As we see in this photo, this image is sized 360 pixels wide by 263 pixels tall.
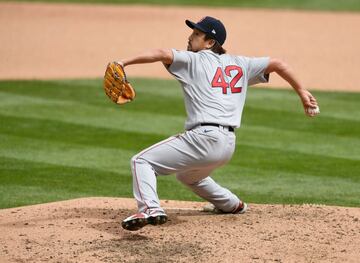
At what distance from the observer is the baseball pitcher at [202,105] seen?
6.69m

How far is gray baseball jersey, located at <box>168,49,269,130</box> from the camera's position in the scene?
681cm

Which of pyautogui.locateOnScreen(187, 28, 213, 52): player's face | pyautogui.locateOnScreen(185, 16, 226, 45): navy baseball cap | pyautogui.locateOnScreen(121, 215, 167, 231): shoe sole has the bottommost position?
pyautogui.locateOnScreen(121, 215, 167, 231): shoe sole

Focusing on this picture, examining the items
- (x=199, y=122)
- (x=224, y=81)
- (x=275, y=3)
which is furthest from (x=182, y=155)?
(x=275, y=3)

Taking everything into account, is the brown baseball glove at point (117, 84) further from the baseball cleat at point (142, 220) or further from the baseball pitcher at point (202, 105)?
the baseball cleat at point (142, 220)

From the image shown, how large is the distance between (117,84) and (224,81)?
860 millimetres

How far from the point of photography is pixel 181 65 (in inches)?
267

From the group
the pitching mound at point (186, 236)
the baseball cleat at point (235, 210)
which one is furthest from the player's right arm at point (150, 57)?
the baseball cleat at point (235, 210)

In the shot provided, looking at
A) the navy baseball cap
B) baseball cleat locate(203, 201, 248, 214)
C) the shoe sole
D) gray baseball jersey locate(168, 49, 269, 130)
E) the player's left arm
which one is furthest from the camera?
baseball cleat locate(203, 201, 248, 214)

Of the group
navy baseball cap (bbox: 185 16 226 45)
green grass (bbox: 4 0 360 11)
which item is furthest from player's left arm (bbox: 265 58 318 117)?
green grass (bbox: 4 0 360 11)

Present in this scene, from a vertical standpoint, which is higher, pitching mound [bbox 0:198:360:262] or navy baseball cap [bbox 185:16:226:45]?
navy baseball cap [bbox 185:16:226:45]

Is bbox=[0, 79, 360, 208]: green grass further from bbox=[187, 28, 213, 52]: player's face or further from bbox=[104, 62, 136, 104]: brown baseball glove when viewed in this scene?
bbox=[104, 62, 136, 104]: brown baseball glove

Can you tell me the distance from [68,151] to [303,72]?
6.66m

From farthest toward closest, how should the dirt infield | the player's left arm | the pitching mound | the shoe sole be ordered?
the dirt infield
the player's left arm
the shoe sole
the pitching mound

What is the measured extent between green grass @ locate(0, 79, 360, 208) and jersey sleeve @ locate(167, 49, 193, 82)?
2.01 meters
